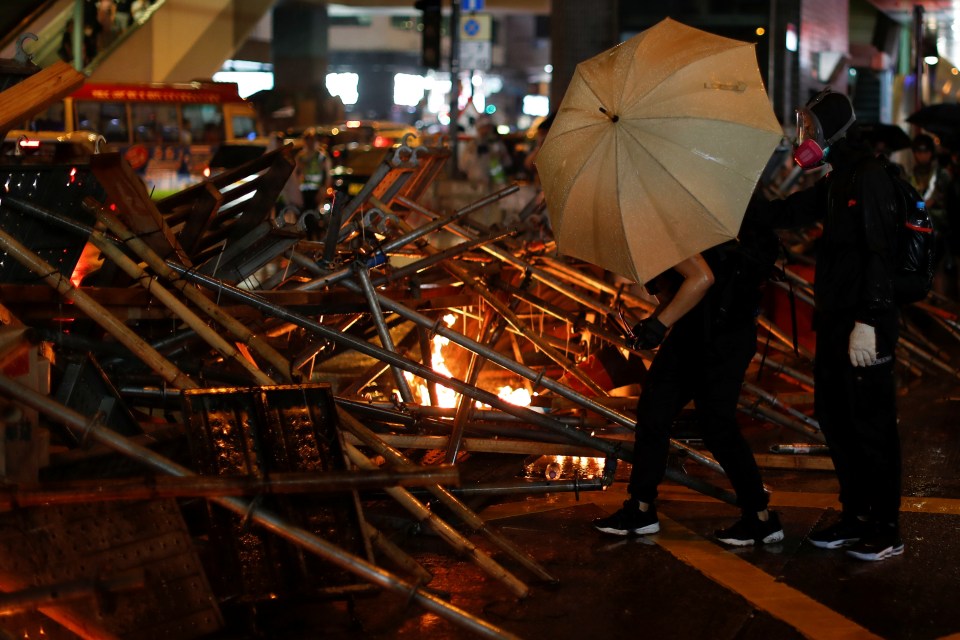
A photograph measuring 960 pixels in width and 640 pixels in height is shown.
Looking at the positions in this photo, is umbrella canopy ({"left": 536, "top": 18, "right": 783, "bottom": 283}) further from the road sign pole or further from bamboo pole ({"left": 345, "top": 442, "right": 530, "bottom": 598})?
the road sign pole

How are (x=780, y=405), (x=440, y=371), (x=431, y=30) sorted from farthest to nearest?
(x=431, y=30) → (x=440, y=371) → (x=780, y=405)

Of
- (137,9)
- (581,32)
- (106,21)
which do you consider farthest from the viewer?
(137,9)

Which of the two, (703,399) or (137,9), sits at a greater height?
(137,9)

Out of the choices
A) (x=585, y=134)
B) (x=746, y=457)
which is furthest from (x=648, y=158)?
(x=746, y=457)

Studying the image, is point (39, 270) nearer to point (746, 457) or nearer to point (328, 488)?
point (328, 488)

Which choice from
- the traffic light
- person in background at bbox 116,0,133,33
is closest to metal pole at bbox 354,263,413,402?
the traffic light

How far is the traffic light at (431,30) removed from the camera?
21031 millimetres

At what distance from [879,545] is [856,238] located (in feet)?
4.34

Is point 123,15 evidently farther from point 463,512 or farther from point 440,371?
point 463,512

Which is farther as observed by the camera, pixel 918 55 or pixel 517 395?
pixel 918 55

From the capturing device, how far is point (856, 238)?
15.9 feet

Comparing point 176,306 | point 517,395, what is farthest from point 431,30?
point 176,306

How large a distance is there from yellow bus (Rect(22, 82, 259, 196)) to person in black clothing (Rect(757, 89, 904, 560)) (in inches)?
724

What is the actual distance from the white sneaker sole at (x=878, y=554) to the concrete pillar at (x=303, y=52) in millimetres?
44391
